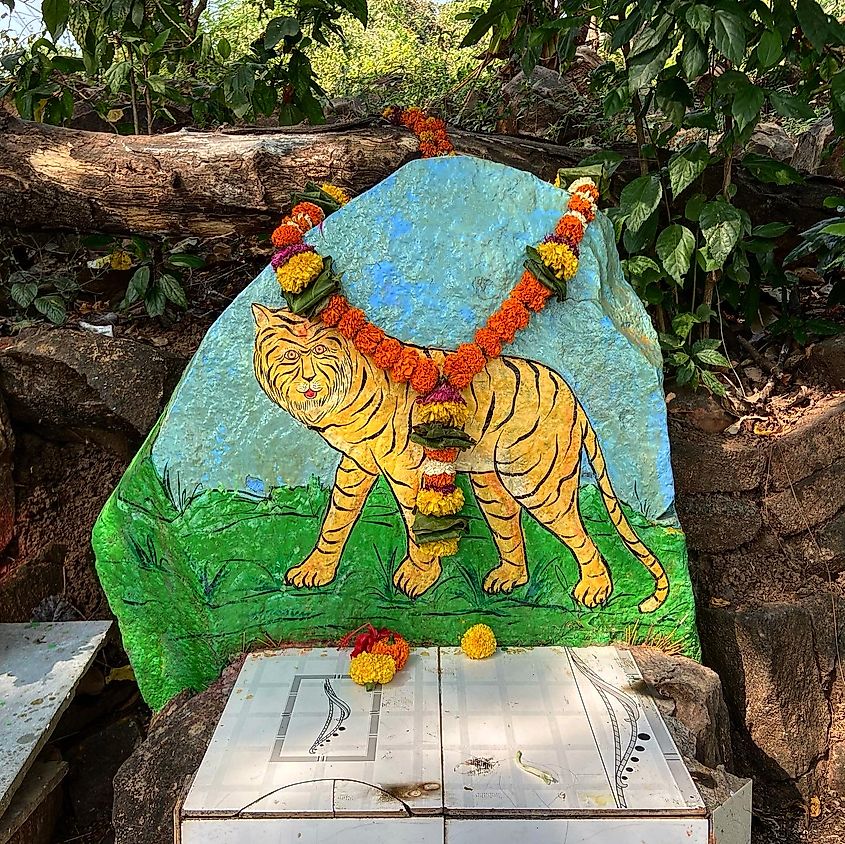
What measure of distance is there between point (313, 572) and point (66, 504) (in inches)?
61.1

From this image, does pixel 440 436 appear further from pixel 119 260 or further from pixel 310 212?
pixel 119 260

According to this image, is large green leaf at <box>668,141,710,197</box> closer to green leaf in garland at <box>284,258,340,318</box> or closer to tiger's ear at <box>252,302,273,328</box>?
green leaf in garland at <box>284,258,340,318</box>

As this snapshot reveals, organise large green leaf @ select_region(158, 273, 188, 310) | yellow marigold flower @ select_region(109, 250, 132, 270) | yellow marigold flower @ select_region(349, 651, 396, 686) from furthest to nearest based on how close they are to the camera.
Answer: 1. yellow marigold flower @ select_region(109, 250, 132, 270)
2. large green leaf @ select_region(158, 273, 188, 310)
3. yellow marigold flower @ select_region(349, 651, 396, 686)

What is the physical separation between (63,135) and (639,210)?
255 centimetres

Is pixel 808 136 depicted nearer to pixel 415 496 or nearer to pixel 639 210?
pixel 639 210

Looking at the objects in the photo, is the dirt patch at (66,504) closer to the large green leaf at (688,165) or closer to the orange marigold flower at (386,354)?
the orange marigold flower at (386,354)

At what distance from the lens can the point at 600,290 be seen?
2.69 m

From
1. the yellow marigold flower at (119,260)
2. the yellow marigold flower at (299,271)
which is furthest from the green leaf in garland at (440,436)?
the yellow marigold flower at (119,260)

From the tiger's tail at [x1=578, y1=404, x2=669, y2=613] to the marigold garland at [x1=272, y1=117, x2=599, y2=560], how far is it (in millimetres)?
400

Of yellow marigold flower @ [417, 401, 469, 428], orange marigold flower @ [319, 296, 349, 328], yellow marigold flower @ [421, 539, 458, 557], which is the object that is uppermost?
→ orange marigold flower @ [319, 296, 349, 328]

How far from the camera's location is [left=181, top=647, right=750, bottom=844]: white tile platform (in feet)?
6.28

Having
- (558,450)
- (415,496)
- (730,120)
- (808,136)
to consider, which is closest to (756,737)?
(558,450)

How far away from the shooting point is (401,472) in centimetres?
262

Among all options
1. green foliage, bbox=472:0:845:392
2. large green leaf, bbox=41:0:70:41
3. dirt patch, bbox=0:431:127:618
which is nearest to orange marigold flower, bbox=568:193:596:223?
green foliage, bbox=472:0:845:392
